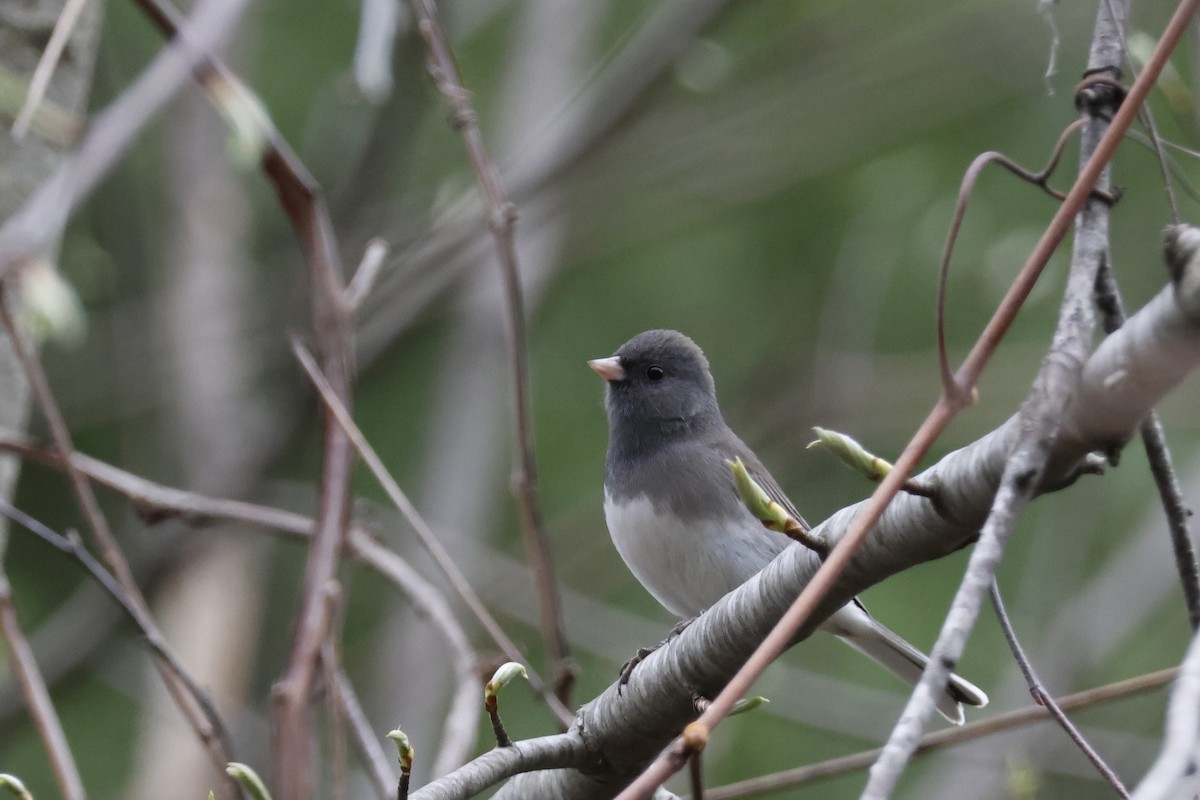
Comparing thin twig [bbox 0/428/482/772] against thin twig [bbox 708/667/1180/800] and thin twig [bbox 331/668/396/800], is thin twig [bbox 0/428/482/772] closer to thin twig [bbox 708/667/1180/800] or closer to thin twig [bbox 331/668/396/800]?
thin twig [bbox 331/668/396/800]

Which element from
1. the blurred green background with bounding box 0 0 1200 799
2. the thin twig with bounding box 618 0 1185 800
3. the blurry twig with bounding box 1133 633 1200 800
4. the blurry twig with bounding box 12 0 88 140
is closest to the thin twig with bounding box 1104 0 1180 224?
the thin twig with bounding box 618 0 1185 800

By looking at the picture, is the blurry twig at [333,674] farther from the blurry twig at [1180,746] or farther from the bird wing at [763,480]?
the blurry twig at [1180,746]

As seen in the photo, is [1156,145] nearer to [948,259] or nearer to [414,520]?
[948,259]

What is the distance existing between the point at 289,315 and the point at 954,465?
12.6 feet

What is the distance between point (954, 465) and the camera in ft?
3.57

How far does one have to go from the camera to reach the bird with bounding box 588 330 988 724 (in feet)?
8.61

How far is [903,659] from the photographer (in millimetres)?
2766

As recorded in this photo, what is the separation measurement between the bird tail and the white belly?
25cm

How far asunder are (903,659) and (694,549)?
1.78 ft

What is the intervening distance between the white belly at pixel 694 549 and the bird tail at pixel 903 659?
0.25 m

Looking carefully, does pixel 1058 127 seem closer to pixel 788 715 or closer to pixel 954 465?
pixel 788 715

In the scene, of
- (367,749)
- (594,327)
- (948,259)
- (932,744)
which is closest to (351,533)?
(367,749)

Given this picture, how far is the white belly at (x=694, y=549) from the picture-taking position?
2.62 m

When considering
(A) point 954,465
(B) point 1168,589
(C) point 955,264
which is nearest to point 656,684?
(A) point 954,465
